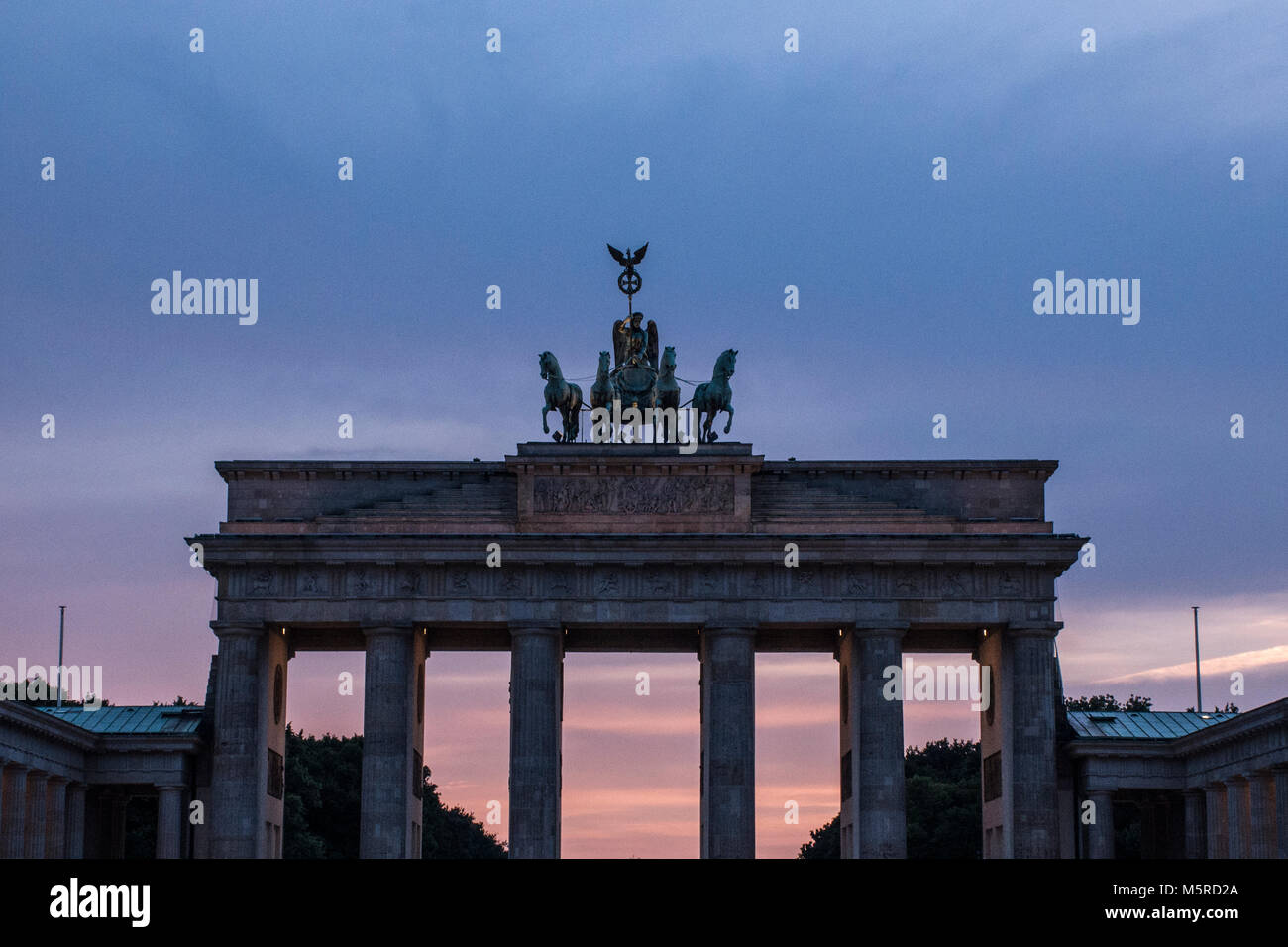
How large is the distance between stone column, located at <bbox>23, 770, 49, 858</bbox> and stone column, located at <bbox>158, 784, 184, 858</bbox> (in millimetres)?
4922

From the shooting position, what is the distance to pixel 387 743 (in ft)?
240

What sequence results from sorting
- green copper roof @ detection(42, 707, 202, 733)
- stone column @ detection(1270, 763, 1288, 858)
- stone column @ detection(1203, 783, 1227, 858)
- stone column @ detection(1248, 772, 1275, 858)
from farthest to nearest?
green copper roof @ detection(42, 707, 202, 733) → stone column @ detection(1203, 783, 1227, 858) → stone column @ detection(1248, 772, 1275, 858) → stone column @ detection(1270, 763, 1288, 858)

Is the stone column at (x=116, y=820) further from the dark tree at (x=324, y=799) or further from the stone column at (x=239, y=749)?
the dark tree at (x=324, y=799)

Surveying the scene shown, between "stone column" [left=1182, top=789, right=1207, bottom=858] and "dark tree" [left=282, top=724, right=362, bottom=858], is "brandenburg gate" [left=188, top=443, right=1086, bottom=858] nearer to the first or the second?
"stone column" [left=1182, top=789, right=1207, bottom=858]

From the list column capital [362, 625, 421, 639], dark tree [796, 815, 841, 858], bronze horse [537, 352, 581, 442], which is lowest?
dark tree [796, 815, 841, 858]

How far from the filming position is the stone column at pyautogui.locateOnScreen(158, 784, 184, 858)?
72.0m

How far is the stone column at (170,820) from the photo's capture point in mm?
72000

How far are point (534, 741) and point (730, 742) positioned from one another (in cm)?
725

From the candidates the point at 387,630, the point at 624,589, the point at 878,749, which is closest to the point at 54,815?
the point at 387,630

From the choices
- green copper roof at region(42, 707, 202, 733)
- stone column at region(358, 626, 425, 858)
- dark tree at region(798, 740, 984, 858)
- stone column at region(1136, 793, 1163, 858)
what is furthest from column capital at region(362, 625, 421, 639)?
dark tree at region(798, 740, 984, 858)

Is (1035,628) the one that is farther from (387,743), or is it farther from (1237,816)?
(387,743)

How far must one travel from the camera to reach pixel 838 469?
75.8 meters
